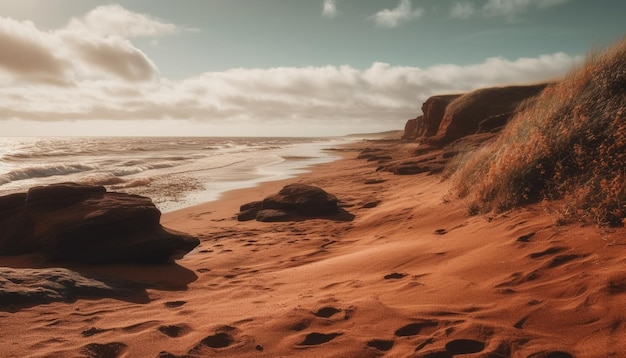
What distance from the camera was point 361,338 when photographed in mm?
2924

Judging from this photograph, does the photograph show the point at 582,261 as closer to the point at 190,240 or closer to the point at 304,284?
the point at 304,284

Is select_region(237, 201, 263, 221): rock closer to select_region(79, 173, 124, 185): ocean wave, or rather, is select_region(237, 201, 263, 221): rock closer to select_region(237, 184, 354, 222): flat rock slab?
select_region(237, 184, 354, 222): flat rock slab

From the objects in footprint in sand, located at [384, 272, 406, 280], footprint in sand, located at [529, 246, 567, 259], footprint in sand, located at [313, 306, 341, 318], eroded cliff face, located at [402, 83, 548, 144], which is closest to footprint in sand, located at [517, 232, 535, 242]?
footprint in sand, located at [529, 246, 567, 259]

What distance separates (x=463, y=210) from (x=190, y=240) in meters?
4.76

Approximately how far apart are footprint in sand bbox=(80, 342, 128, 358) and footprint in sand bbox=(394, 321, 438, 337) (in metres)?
2.13

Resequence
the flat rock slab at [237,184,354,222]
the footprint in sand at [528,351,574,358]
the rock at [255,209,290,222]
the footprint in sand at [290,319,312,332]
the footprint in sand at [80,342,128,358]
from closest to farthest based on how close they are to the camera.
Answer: the footprint in sand at [528,351,574,358] < the footprint in sand at [80,342,128,358] < the footprint in sand at [290,319,312,332] < the rock at [255,209,290,222] < the flat rock slab at [237,184,354,222]

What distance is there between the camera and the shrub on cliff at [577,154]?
4410mm

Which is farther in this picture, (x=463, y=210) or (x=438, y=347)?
(x=463, y=210)

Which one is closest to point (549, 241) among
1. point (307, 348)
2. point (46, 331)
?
point (307, 348)

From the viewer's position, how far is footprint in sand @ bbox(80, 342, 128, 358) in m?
2.92

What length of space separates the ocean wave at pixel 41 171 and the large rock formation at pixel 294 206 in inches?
728

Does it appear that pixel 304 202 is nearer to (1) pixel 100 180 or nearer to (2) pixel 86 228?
(2) pixel 86 228

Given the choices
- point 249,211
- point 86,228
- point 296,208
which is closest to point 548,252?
point 86,228

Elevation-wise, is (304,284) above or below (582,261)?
below
